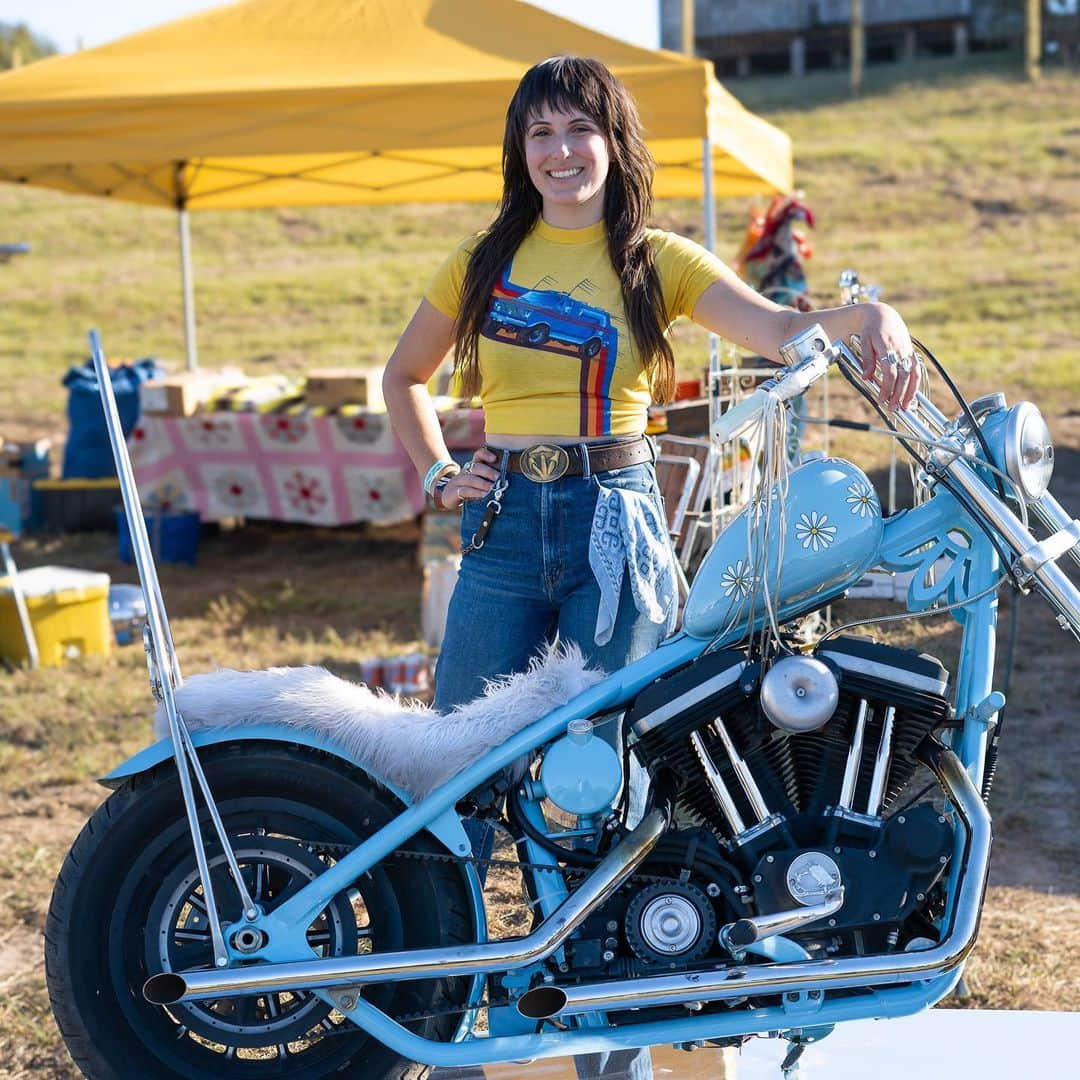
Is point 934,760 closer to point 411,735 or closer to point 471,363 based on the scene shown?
point 411,735

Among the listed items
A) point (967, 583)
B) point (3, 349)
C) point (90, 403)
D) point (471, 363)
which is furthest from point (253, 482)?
point (3, 349)

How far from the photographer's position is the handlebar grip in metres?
2.12

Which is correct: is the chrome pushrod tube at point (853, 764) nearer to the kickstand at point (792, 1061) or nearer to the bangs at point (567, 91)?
the kickstand at point (792, 1061)

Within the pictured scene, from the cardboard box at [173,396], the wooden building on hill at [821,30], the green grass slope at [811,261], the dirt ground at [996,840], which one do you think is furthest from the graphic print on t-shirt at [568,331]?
the wooden building on hill at [821,30]

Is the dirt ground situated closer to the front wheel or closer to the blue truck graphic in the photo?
the front wheel

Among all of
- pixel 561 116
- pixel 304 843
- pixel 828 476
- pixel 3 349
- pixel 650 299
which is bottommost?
pixel 3 349

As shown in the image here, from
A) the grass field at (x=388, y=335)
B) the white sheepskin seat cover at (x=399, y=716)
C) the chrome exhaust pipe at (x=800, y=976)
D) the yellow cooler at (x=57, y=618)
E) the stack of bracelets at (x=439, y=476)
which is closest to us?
the chrome exhaust pipe at (x=800, y=976)

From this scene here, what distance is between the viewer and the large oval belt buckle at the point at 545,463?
238 cm

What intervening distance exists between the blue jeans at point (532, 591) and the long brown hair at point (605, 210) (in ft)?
0.78

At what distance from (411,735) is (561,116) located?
1.07 m

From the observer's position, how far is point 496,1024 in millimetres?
2215

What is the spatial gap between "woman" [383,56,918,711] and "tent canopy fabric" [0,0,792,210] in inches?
135

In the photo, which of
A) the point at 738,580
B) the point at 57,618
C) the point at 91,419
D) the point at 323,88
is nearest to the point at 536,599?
the point at 738,580

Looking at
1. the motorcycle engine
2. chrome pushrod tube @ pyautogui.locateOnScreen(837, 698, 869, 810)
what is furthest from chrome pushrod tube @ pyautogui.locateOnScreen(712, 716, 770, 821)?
chrome pushrod tube @ pyautogui.locateOnScreen(837, 698, 869, 810)
